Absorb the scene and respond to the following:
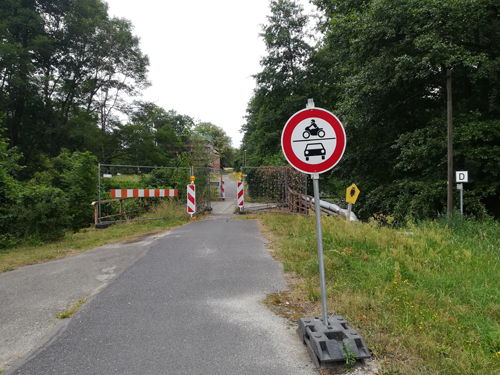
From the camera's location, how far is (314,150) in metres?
3.37

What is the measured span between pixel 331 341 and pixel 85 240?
25.9ft

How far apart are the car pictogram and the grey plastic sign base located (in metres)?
1.66

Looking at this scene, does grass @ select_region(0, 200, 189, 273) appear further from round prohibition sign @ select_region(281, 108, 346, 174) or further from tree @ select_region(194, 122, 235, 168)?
tree @ select_region(194, 122, 235, 168)

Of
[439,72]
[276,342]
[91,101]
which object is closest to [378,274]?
[276,342]

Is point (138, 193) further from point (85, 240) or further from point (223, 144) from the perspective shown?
point (223, 144)

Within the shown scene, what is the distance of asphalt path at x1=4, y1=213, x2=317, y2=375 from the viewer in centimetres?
281

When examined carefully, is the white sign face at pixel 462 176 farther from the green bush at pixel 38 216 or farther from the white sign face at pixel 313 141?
the green bush at pixel 38 216

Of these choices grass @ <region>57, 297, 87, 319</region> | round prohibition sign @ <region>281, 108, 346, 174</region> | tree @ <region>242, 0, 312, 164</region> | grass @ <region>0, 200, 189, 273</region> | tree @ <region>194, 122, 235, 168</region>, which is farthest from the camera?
tree @ <region>194, 122, 235, 168</region>

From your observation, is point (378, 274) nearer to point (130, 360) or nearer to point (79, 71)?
point (130, 360)

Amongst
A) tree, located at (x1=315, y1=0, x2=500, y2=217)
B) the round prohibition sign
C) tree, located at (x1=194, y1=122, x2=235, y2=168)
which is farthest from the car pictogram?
tree, located at (x1=194, y1=122, x2=235, y2=168)

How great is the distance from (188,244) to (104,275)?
260cm

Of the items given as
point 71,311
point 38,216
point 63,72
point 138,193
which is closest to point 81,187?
point 138,193

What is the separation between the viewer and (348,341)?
284cm

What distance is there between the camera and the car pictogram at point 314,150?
3.34 meters
